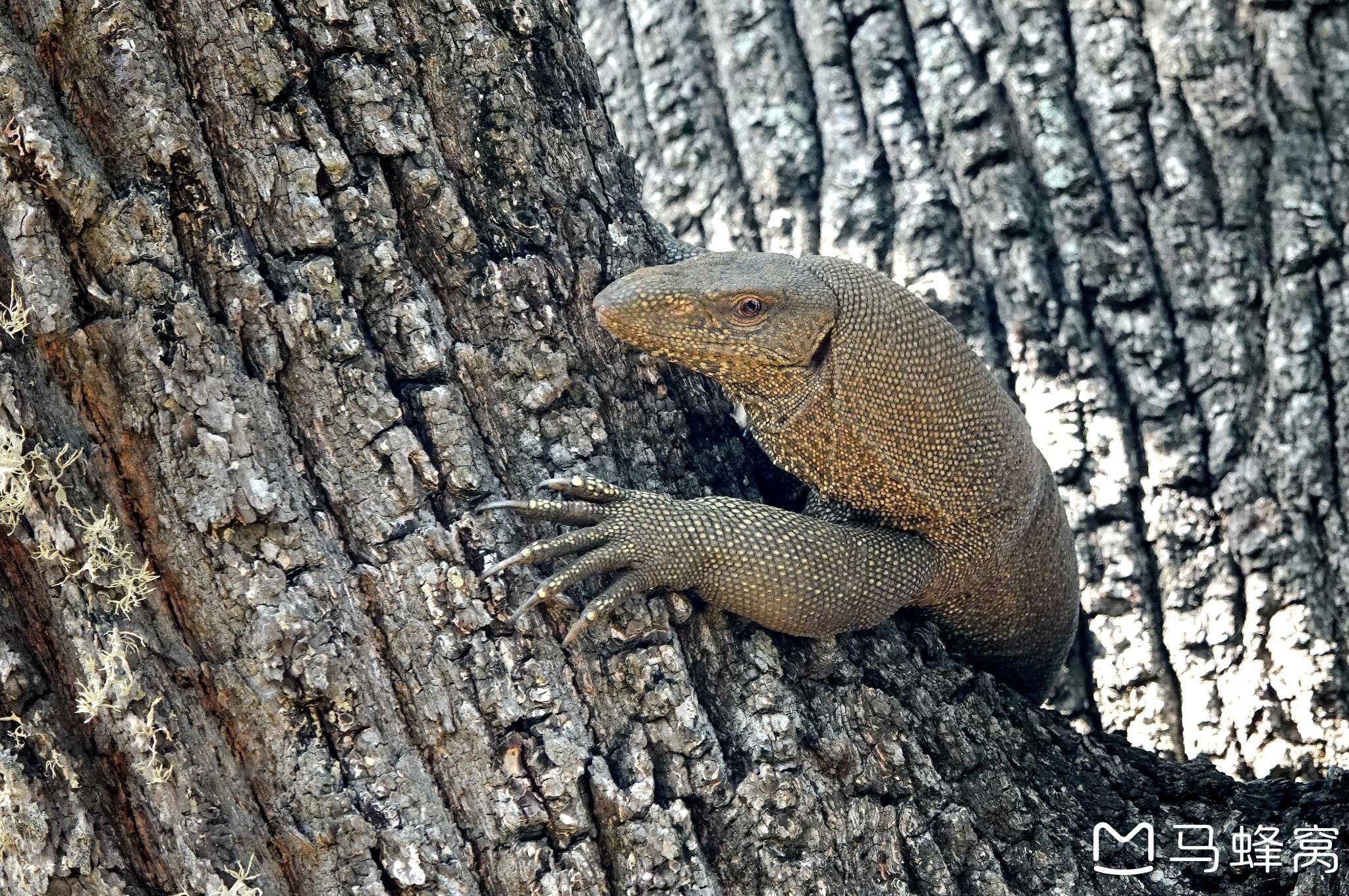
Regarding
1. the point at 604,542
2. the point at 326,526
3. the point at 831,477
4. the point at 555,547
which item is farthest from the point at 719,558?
the point at 326,526

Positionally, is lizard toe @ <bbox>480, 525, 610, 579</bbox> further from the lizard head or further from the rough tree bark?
the lizard head

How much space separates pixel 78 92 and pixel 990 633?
3.33 m

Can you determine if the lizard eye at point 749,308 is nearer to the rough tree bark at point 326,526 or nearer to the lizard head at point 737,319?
the lizard head at point 737,319

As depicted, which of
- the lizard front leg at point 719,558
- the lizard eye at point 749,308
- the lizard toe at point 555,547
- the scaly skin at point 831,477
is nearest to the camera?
the lizard toe at point 555,547

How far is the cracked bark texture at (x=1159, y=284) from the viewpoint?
14.6 feet

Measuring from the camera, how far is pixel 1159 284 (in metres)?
4.71

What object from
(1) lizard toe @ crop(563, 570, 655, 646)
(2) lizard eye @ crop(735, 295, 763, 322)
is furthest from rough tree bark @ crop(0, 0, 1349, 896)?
(2) lizard eye @ crop(735, 295, 763, 322)

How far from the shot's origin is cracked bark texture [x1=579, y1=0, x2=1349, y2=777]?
14.6ft

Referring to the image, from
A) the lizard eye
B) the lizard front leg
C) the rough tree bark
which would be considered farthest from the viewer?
the lizard eye

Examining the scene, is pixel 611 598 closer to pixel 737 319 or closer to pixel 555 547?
pixel 555 547

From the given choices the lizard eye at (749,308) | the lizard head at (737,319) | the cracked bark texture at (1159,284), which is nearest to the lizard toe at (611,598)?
the lizard head at (737,319)

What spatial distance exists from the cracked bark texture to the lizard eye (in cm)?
156

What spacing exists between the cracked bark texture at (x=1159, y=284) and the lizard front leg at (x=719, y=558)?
1.46 metres

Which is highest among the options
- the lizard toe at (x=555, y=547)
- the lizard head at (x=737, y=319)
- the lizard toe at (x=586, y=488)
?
the lizard head at (x=737, y=319)
